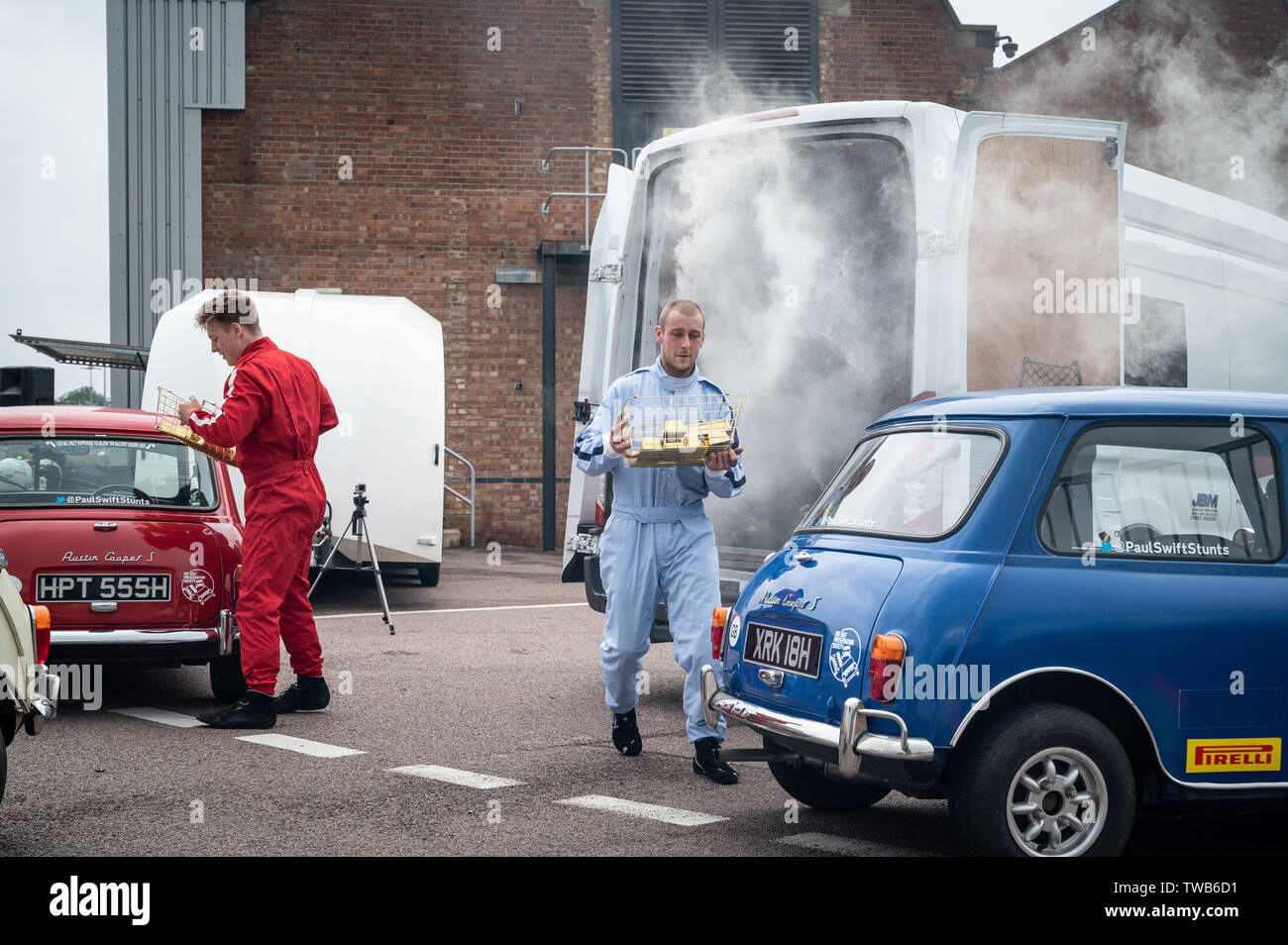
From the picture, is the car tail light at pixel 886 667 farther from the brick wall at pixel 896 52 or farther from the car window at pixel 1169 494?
the brick wall at pixel 896 52

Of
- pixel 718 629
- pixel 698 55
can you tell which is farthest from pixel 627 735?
pixel 698 55

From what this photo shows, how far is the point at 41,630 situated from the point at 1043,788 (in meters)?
3.44

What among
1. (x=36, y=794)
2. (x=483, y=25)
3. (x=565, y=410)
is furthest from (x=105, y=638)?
(x=483, y=25)

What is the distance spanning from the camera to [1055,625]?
4.19 metres

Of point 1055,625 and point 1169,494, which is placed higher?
point 1169,494

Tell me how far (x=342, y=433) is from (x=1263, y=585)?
8.92 meters

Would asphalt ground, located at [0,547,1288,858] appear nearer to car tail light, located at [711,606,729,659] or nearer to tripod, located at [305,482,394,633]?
car tail light, located at [711,606,729,659]

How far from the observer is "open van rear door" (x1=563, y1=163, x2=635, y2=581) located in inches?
313

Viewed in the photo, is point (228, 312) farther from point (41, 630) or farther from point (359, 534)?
point (359, 534)

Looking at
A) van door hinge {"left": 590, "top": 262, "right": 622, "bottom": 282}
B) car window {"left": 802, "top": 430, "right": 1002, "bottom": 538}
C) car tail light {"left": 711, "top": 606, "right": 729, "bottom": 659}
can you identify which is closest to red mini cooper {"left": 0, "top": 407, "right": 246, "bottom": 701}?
van door hinge {"left": 590, "top": 262, "right": 622, "bottom": 282}

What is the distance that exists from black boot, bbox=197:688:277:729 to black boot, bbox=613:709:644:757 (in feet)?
5.73

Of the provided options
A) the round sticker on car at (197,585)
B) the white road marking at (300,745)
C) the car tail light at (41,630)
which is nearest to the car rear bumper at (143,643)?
the round sticker on car at (197,585)

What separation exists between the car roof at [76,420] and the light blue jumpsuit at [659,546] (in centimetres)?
305
